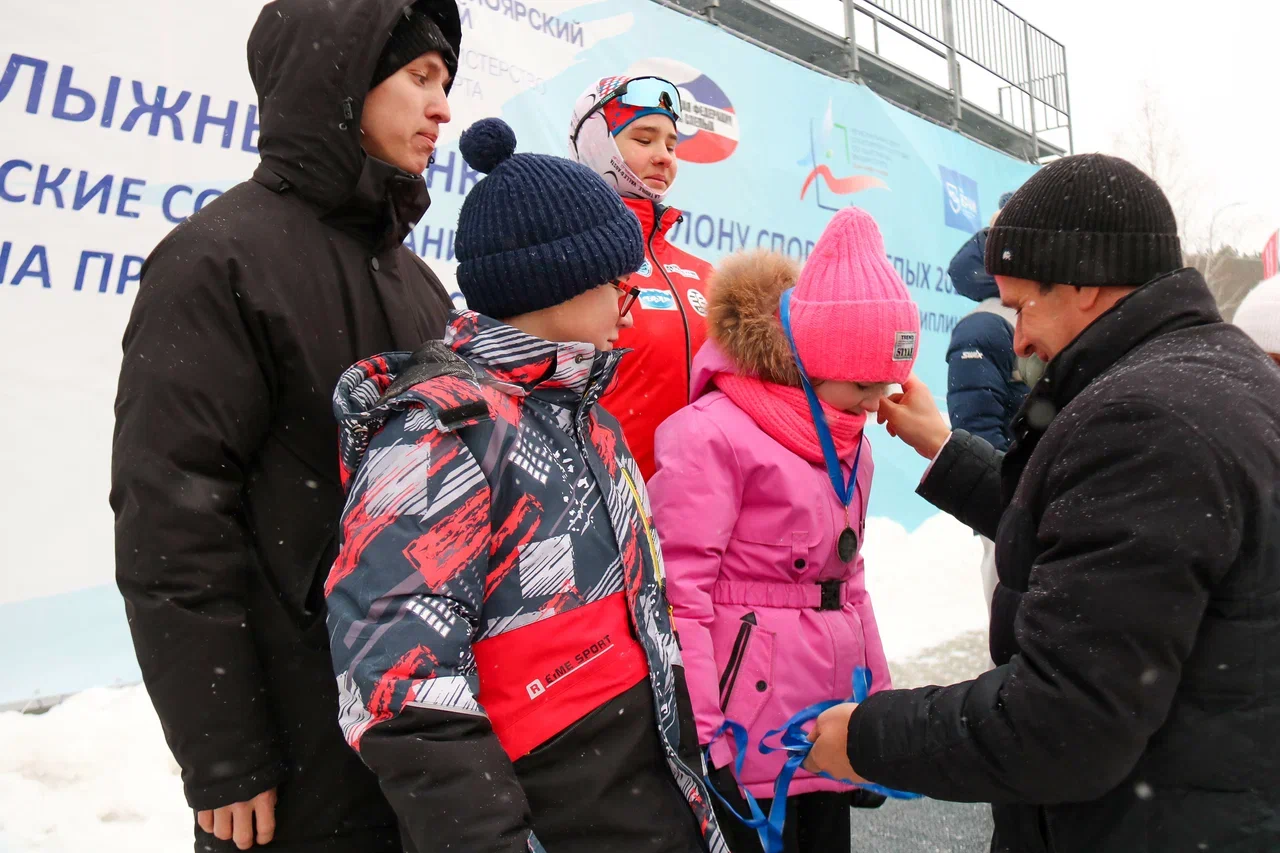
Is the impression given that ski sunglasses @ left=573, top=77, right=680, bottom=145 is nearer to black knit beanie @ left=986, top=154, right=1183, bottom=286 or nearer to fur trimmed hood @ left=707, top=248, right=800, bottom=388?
fur trimmed hood @ left=707, top=248, right=800, bottom=388

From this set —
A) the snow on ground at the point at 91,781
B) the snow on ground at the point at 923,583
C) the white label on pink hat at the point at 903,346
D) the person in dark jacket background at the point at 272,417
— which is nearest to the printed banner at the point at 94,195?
the snow on ground at the point at 91,781

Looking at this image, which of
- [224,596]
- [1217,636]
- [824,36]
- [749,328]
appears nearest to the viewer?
[1217,636]

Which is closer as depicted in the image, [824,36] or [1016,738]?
Result: [1016,738]

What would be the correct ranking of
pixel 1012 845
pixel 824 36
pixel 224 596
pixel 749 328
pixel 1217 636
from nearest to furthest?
pixel 1217 636 → pixel 224 596 → pixel 1012 845 → pixel 749 328 → pixel 824 36

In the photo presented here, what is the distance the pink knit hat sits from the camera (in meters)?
1.83

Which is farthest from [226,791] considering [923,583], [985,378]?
[923,583]

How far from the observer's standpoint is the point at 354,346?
5.00 feet

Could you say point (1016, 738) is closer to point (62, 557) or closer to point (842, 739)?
point (842, 739)

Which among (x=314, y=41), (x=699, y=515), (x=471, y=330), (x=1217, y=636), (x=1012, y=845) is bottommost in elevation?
(x=1012, y=845)

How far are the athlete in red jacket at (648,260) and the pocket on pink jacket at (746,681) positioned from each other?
611 millimetres

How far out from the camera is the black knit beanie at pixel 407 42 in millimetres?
1606

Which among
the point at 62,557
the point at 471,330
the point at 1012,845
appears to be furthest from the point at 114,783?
the point at 1012,845

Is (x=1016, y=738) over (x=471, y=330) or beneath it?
beneath

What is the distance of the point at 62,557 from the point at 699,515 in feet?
7.29
